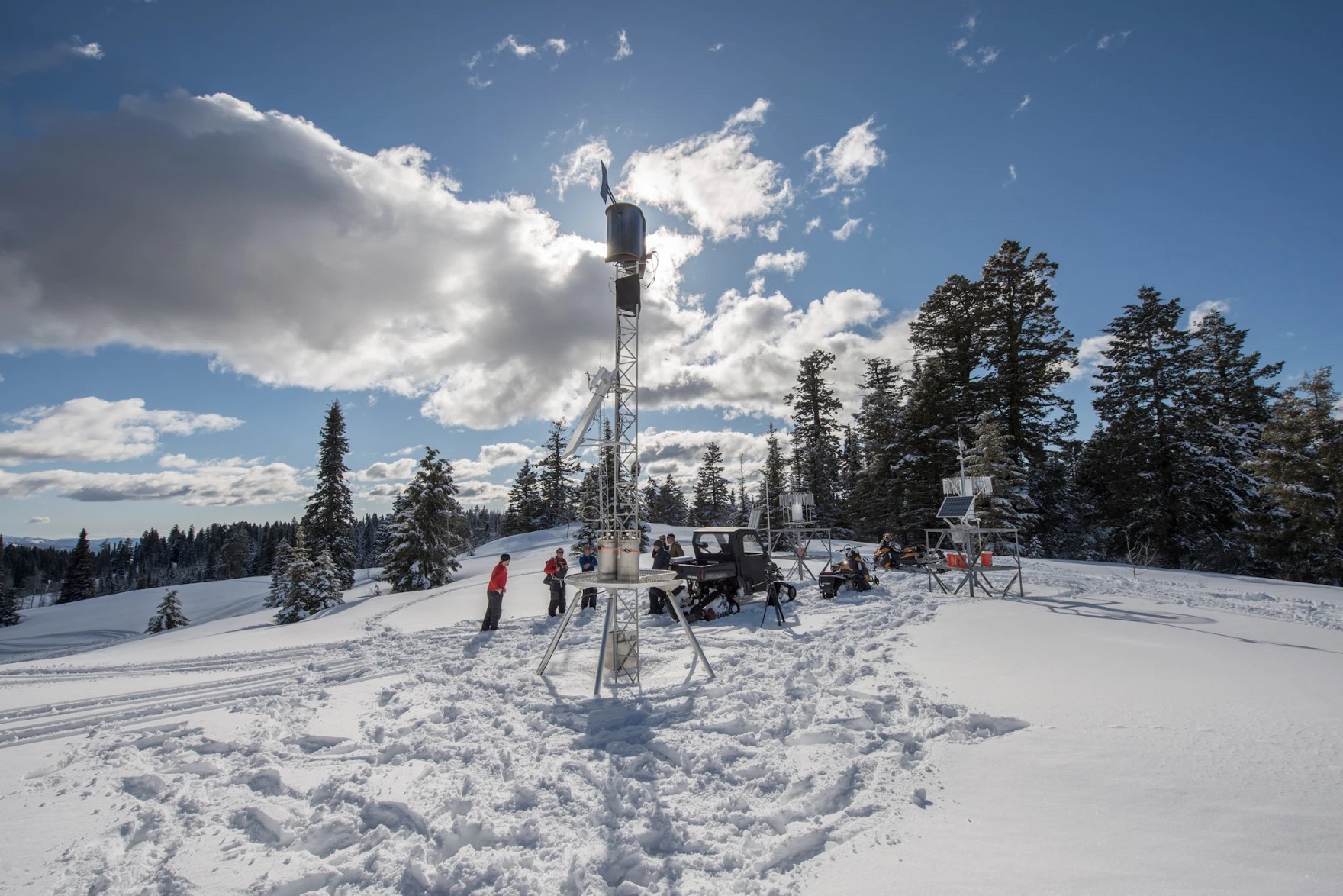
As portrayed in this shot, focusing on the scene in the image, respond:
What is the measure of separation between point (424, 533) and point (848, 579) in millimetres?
22579

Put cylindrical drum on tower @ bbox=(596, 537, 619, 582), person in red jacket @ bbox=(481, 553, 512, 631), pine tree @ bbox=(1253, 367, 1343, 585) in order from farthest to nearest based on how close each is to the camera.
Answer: pine tree @ bbox=(1253, 367, 1343, 585), person in red jacket @ bbox=(481, 553, 512, 631), cylindrical drum on tower @ bbox=(596, 537, 619, 582)

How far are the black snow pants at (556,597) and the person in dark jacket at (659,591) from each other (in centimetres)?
229

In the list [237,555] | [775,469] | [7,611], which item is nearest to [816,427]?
[775,469]

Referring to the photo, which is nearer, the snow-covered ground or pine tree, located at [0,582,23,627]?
the snow-covered ground

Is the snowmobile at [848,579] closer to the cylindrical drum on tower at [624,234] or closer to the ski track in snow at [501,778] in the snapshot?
the ski track in snow at [501,778]

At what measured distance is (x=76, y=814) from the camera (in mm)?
4148

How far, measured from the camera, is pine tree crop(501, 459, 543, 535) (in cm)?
5903

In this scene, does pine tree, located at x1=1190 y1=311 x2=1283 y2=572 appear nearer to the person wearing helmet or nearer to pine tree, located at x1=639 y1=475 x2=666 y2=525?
the person wearing helmet

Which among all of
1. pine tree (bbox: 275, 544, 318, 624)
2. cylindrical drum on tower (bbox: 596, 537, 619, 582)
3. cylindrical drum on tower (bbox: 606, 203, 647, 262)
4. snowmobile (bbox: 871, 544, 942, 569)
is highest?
cylindrical drum on tower (bbox: 606, 203, 647, 262)

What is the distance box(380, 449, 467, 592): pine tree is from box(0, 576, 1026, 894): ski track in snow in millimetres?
21035

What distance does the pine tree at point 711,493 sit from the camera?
73875 mm

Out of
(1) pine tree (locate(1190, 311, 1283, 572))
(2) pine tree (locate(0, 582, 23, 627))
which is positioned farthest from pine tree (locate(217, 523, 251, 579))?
(1) pine tree (locate(1190, 311, 1283, 572))

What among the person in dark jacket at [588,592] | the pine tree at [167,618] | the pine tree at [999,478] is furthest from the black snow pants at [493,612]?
the pine tree at [167,618]

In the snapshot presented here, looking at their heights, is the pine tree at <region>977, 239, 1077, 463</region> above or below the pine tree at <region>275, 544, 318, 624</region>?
above
